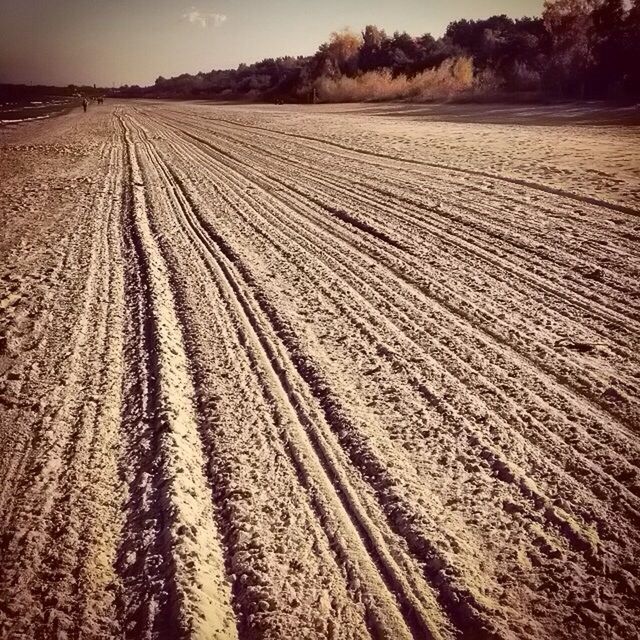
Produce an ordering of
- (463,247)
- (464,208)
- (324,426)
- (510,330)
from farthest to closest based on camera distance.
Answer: (464,208), (463,247), (510,330), (324,426)

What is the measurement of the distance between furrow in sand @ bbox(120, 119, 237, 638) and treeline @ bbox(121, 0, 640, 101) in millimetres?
28815

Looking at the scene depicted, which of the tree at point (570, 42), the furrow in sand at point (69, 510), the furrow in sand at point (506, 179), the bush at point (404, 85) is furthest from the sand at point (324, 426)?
the bush at point (404, 85)

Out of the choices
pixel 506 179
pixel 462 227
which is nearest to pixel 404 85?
pixel 506 179

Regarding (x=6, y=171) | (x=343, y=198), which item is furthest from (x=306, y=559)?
(x=6, y=171)

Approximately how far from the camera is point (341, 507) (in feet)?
7.75

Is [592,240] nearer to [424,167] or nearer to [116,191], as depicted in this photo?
[424,167]

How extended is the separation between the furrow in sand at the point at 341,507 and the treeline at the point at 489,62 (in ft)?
92.8

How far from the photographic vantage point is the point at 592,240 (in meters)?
5.50

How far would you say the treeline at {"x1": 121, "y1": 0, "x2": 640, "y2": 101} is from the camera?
24609 millimetres

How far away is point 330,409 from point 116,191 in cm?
789

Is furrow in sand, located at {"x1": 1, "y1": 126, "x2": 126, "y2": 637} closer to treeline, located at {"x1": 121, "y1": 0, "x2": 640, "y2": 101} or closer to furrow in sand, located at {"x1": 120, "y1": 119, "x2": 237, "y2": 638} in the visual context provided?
furrow in sand, located at {"x1": 120, "y1": 119, "x2": 237, "y2": 638}

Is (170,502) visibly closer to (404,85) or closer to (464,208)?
(464,208)

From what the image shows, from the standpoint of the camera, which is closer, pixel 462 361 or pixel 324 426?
pixel 324 426

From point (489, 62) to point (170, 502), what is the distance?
4086cm
